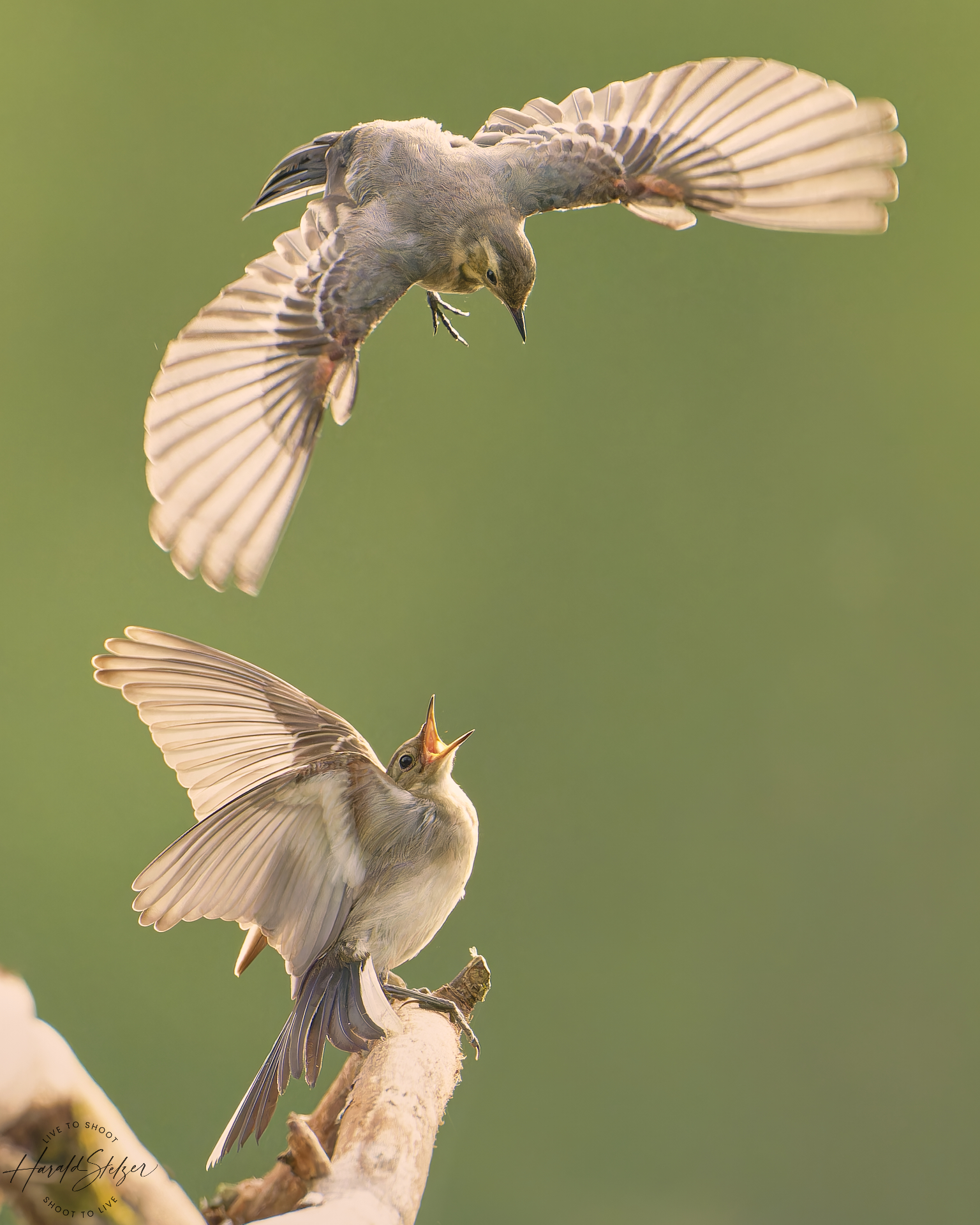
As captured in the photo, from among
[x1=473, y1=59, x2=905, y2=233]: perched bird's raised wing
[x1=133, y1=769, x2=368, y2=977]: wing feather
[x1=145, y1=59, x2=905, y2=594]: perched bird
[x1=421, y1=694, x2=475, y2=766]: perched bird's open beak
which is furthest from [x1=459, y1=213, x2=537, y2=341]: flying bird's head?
[x1=133, y1=769, x2=368, y2=977]: wing feather

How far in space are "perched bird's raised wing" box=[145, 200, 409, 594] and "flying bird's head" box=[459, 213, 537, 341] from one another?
11 centimetres

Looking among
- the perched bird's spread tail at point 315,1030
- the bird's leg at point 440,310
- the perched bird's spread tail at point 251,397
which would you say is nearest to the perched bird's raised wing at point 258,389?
the perched bird's spread tail at point 251,397

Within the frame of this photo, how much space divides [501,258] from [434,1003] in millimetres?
985

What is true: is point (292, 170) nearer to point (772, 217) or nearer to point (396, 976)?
point (772, 217)

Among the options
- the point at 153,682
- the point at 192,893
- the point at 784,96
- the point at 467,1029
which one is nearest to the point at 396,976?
the point at 467,1029

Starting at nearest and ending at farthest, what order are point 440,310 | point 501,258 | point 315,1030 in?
point 315,1030 < point 501,258 < point 440,310

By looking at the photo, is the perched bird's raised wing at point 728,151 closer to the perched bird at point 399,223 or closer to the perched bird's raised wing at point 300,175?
the perched bird at point 399,223

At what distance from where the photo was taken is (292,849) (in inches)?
56.2

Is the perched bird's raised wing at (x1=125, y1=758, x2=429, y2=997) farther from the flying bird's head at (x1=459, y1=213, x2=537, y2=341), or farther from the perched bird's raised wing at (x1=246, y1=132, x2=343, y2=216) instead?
the perched bird's raised wing at (x1=246, y1=132, x2=343, y2=216)

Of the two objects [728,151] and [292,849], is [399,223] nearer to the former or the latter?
[728,151]

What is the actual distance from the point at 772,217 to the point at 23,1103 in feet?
4.39

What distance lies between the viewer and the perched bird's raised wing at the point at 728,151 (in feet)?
4.70

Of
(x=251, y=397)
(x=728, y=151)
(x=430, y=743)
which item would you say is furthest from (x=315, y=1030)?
(x=728, y=151)

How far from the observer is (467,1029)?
5.02 feet
